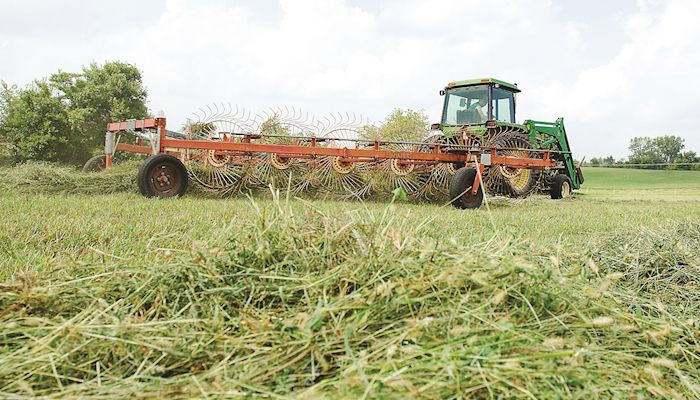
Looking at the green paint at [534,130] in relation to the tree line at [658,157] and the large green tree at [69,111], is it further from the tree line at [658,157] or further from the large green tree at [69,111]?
the tree line at [658,157]

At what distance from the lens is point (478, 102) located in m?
10.2

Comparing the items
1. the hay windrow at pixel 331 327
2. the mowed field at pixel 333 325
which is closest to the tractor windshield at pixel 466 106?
the mowed field at pixel 333 325

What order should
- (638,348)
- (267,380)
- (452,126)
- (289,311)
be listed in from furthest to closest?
(452,126)
(638,348)
(289,311)
(267,380)

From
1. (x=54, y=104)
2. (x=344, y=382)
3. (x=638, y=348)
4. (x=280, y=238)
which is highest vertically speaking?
(x=54, y=104)

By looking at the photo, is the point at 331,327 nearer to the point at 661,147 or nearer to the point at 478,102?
the point at 478,102

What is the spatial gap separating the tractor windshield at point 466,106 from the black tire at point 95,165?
6059 mm

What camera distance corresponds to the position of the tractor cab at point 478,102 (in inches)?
395

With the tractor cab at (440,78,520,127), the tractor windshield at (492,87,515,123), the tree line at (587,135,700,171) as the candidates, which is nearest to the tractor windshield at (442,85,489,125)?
the tractor cab at (440,78,520,127)

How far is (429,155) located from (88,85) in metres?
14.3

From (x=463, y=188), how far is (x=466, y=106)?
3.72 metres

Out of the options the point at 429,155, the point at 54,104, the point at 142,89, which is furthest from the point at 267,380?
the point at 142,89

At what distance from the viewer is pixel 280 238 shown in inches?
68.8

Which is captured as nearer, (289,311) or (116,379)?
(116,379)

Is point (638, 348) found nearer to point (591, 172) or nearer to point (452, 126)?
point (452, 126)
